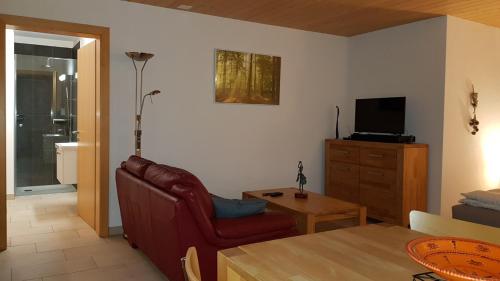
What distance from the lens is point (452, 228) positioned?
1.78 meters

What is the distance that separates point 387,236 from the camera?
1709 mm

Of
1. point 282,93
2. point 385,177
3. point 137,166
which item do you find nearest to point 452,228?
point 137,166

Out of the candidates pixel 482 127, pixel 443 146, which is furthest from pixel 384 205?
pixel 482 127

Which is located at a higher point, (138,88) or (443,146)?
(138,88)

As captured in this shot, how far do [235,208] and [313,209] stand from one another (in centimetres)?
98

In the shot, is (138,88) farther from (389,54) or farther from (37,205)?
(389,54)

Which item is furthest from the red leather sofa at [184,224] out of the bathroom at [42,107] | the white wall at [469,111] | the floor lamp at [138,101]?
the bathroom at [42,107]

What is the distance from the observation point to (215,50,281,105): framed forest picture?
4980 millimetres

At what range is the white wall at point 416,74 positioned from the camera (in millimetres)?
4777

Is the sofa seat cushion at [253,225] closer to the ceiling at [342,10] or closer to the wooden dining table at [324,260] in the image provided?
the wooden dining table at [324,260]

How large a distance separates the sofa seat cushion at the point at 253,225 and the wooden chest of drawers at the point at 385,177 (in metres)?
2.14

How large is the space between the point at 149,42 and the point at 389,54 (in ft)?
10.1

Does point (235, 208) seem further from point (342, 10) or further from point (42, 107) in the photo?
point (42, 107)

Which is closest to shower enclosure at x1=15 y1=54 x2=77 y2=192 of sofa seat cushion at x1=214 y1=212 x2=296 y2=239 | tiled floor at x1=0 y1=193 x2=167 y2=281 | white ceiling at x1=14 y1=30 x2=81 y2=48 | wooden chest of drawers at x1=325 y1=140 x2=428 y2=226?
white ceiling at x1=14 y1=30 x2=81 y2=48
